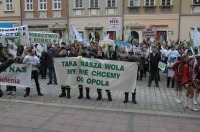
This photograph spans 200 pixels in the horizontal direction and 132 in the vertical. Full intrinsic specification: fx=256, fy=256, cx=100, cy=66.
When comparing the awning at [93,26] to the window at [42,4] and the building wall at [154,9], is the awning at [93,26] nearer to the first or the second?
the building wall at [154,9]

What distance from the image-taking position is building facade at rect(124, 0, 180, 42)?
1115 inches

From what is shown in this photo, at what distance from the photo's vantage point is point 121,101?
348 inches

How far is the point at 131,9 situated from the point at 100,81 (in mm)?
22343

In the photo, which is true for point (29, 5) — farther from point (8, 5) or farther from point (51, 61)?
point (51, 61)

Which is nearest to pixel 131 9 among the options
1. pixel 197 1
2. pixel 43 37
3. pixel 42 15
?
pixel 197 1

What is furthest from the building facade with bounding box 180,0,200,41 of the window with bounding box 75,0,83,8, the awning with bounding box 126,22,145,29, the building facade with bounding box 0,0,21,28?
the building facade with bounding box 0,0,21,28

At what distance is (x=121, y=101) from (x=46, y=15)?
26.6m

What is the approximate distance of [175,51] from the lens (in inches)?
496

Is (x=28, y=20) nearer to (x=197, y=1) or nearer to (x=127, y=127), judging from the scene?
(x=197, y=1)

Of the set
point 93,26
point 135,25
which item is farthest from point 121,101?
point 93,26

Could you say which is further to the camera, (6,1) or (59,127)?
(6,1)

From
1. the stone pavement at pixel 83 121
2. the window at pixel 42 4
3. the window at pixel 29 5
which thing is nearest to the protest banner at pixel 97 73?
the stone pavement at pixel 83 121

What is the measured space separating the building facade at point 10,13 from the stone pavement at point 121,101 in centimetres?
2569

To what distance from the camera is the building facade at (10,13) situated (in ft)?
113
